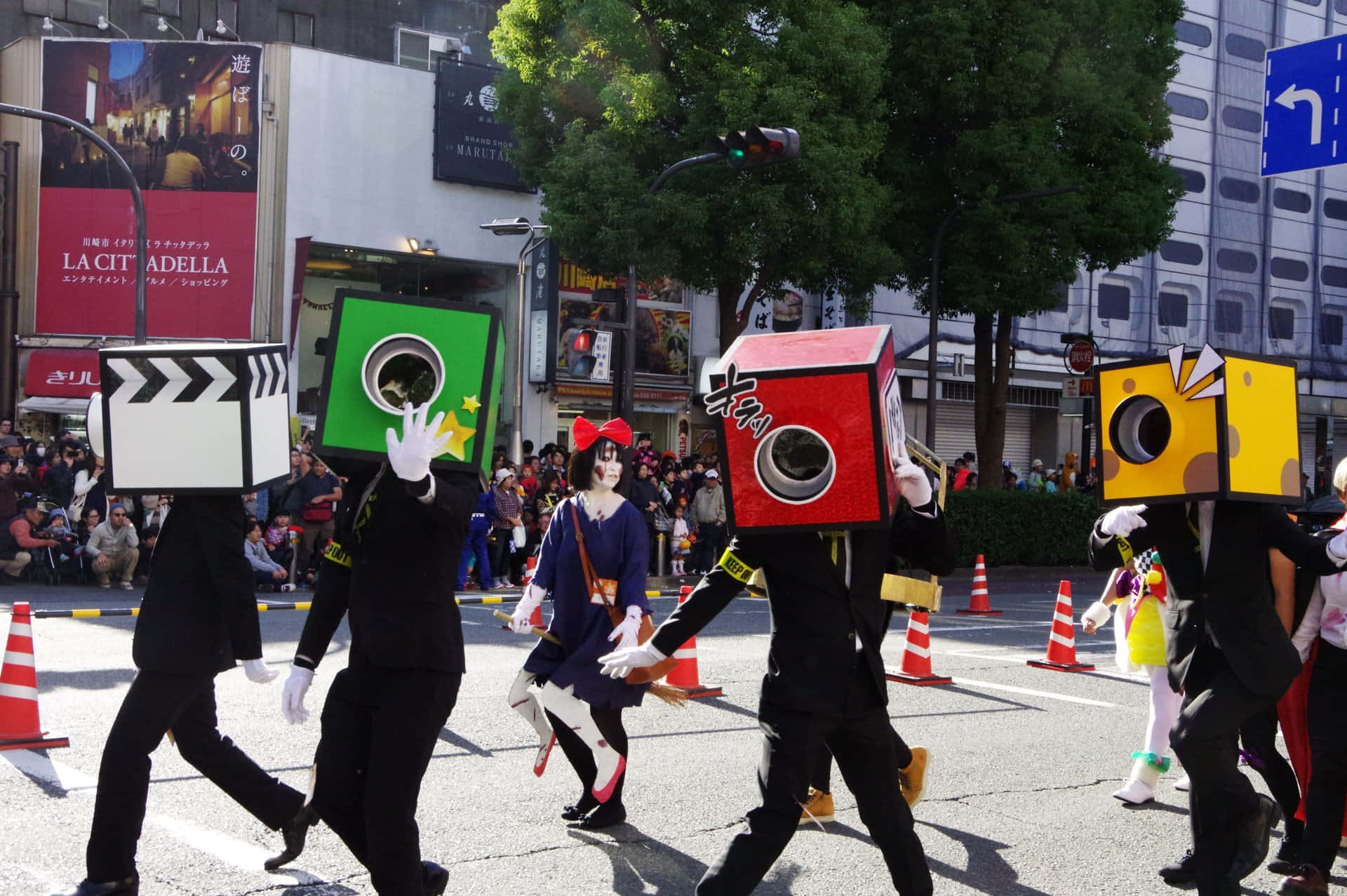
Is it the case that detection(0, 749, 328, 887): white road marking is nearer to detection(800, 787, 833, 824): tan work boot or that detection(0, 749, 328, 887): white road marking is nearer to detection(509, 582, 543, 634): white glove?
detection(509, 582, 543, 634): white glove

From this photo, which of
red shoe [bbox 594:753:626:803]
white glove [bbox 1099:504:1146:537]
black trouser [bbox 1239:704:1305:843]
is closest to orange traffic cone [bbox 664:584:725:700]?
red shoe [bbox 594:753:626:803]

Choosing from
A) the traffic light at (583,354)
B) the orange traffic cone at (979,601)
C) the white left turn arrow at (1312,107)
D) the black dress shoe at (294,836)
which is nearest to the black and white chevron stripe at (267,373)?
the black dress shoe at (294,836)

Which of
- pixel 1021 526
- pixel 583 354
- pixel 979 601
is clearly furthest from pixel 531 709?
pixel 583 354

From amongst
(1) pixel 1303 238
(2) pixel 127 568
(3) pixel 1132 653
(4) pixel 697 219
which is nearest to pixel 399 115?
(4) pixel 697 219

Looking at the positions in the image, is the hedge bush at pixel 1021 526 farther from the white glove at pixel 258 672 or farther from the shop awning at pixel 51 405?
the white glove at pixel 258 672

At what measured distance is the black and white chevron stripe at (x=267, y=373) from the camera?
5.01m

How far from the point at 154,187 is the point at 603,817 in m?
21.7

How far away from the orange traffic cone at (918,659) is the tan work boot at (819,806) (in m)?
4.21

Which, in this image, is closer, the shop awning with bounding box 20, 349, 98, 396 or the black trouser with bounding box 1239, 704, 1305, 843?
the black trouser with bounding box 1239, 704, 1305, 843

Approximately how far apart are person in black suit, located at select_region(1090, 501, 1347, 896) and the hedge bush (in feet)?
56.0

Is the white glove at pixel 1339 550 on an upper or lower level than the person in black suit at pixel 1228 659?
upper

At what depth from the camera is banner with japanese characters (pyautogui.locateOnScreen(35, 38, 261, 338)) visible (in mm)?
24656

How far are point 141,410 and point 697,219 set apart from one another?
1583cm

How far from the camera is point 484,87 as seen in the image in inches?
1077
